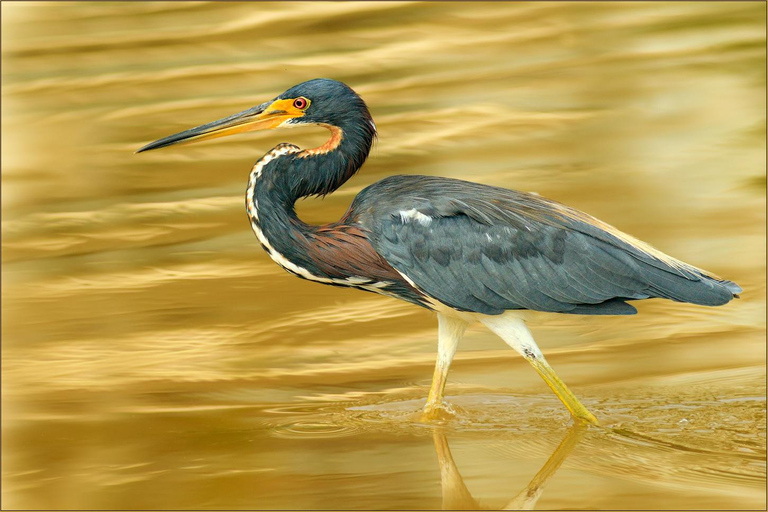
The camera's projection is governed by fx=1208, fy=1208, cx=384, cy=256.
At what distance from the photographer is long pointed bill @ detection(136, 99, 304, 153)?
658cm

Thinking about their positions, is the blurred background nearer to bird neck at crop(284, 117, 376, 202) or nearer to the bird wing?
the bird wing

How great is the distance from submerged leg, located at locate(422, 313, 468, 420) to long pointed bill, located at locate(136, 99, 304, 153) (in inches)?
54.9

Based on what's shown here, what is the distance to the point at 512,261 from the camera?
6348 mm

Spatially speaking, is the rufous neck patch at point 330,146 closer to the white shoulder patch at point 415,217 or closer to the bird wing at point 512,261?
the bird wing at point 512,261

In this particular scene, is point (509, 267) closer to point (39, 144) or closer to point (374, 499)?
point (374, 499)

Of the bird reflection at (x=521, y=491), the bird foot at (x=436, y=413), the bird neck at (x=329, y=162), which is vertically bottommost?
the bird reflection at (x=521, y=491)

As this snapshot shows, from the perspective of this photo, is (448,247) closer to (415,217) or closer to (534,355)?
(415,217)

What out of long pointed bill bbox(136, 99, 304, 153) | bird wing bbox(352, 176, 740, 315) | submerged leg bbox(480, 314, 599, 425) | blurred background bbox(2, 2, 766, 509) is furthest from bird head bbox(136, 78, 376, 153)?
blurred background bbox(2, 2, 766, 509)

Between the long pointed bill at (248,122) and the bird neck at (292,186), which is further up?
the long pointed bill at (248,122)

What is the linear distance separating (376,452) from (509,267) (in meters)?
1.19

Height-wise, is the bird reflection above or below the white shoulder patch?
below

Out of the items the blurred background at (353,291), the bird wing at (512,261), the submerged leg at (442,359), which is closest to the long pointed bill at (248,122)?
the bird wing at (512,261)

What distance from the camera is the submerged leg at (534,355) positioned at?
622cm

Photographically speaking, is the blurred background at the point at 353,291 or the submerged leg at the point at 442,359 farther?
the submerged leg at the point at 442,359
